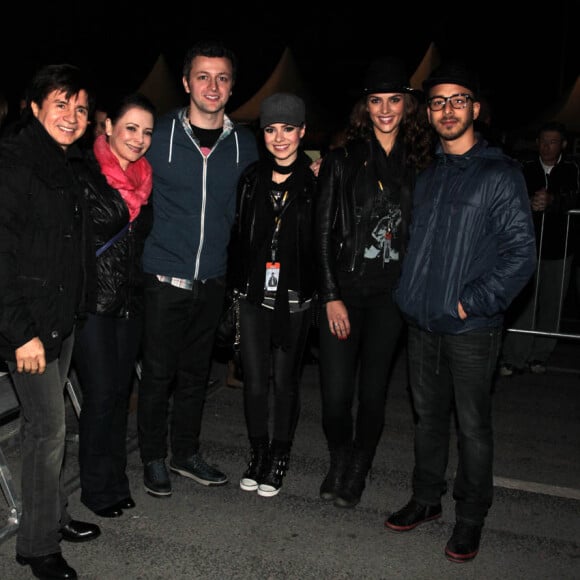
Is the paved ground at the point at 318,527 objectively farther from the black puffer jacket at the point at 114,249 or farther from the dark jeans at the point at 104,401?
the black puffer jacket at the point at 114,249

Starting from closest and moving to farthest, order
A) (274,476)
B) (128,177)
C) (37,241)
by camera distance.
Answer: (37,241), (128,177), (274,476)

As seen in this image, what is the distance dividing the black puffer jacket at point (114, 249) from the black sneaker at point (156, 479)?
40.1 inches

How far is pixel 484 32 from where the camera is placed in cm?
2244

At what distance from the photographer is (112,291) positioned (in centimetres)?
358

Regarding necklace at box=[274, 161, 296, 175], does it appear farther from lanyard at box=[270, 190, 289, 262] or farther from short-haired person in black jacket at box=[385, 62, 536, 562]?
short-haired person in black jacket at box=[385, 62, 536, 562]

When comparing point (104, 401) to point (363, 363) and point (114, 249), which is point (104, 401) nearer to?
point (114, 249)

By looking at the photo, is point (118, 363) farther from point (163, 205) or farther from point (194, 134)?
point (194, 134)

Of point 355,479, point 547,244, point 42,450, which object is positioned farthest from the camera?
point 547,244

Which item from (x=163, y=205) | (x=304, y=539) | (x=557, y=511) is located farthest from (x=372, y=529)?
(x=163, y=205)

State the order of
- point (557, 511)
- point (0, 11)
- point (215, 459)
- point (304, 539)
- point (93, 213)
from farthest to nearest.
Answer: point (0, 11), point (215, 459), point (557, 511), point (304, 539), point (93, 213)

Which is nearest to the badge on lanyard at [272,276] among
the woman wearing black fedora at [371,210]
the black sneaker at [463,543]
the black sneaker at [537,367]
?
the woman wearing black fedora at [371,210]

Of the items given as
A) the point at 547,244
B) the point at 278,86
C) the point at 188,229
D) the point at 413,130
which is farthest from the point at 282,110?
the point at 278,86

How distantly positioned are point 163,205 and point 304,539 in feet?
6.46

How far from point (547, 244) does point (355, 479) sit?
12.3 ft
